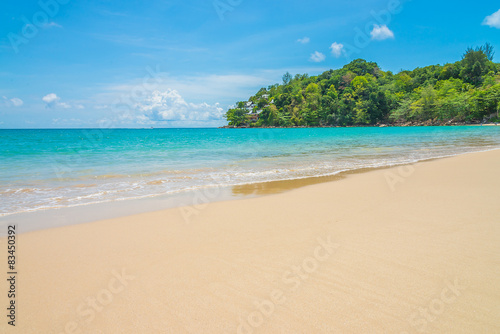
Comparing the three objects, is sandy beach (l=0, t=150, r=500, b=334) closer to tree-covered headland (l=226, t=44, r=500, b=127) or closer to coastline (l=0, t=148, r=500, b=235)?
coastline (l=0, t=148, r=500, b=235)

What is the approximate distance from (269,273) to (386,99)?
10788 cm

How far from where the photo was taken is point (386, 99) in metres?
95.7

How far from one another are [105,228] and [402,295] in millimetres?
4317

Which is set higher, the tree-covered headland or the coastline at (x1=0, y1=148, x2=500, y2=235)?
the tree-covered headland

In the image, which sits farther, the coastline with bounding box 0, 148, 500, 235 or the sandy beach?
the coastline with bounding box 0, 148, 500, 235

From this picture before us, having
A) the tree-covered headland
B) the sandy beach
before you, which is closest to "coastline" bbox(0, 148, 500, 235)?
the sandy beach

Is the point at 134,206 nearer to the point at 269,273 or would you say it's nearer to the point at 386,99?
the point at 269,273

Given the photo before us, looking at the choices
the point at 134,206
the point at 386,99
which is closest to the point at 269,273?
the point at 134,206

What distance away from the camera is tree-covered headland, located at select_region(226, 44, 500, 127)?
238ft

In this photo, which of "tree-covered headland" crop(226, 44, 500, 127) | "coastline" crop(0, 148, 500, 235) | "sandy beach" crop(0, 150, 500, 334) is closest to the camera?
"sandy beach" crop(0, 150, 500, 334)

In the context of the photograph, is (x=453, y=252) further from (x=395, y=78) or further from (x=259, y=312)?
(x=395, y=78)

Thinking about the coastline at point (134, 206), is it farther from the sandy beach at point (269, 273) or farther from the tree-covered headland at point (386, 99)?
the tree-covered headland at point (386, 99)

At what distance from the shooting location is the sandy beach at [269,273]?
7.23 feet

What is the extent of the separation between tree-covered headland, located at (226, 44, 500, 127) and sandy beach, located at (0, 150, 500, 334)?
84.5 metres
